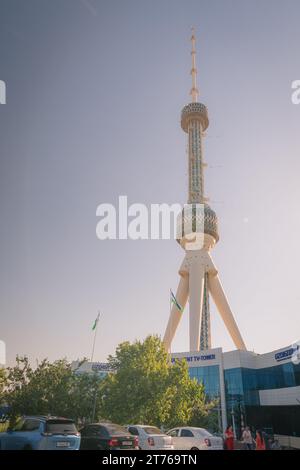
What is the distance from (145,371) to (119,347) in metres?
3.71

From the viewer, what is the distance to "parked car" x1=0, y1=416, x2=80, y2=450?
38.0ft

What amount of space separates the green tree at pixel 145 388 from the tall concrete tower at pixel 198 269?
3184 cm

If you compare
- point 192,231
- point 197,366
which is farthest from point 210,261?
point 197,366

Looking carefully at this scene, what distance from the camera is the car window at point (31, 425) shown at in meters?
12.3

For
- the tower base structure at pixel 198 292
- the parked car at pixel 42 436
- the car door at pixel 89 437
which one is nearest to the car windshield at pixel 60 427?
the parked car at pixel 42 436

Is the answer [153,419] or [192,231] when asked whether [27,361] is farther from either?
[192,231]

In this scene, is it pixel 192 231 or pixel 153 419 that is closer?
pixel 153 419

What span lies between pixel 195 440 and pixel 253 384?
34848mm

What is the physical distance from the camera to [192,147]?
3255 inches

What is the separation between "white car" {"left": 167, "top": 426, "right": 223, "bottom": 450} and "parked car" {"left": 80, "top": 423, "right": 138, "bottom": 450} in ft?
14.3

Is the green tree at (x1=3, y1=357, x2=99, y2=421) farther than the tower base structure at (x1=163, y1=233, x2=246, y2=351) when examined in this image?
No

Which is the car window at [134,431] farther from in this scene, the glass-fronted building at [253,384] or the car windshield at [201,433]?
the glass-fronted building at [253,384]

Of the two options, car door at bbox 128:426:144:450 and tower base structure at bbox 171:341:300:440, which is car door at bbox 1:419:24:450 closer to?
car door at bbox 128:426:144:450

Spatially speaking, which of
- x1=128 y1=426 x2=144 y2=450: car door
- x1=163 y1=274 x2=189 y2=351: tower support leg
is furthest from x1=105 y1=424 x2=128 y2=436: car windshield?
x1=163 y1=274 x2=189 y2=351: tower support leg
